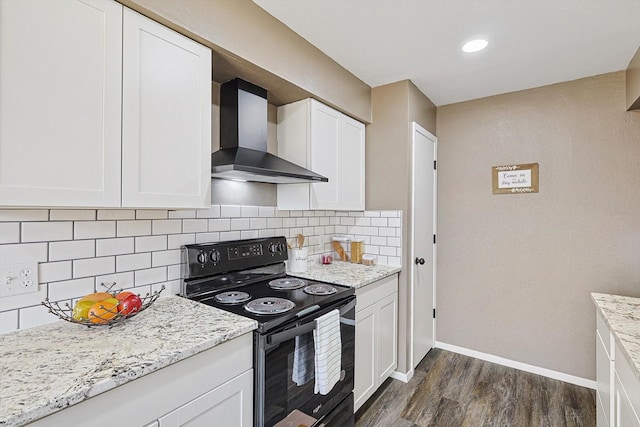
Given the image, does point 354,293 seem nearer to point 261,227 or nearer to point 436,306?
point 261,227

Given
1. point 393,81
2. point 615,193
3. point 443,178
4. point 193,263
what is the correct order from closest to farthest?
point 193,263 < point 615,193 < point 393,81 < point 443,178

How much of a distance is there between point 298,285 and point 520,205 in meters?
2.06

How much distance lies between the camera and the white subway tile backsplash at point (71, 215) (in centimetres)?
128

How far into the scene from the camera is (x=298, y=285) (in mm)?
1958

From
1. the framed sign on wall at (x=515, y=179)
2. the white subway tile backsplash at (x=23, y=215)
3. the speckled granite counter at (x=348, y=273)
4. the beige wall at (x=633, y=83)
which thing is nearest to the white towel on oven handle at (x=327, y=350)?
the speckled granite counter at (x=348, y=273)

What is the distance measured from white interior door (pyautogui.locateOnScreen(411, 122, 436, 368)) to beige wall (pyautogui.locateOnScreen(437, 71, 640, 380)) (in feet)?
0.49

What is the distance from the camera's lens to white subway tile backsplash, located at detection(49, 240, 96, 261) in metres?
1.27

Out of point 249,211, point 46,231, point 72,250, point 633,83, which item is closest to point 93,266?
point 72,250

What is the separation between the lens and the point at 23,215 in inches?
47.2

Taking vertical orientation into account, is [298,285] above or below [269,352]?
above

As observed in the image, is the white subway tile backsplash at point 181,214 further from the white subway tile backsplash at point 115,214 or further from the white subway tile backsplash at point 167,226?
the white subway tile backsplash at point 115,214

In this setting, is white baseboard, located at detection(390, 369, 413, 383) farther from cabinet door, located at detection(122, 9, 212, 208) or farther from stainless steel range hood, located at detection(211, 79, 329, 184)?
cabinet door, located at detection(122, 9, 212, 208)

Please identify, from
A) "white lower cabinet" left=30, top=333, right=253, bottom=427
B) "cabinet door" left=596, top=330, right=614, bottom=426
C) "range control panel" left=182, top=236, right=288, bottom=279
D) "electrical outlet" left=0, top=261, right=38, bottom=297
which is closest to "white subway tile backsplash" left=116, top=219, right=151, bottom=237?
"range control panel" left=182, top=236, right=288, bottom=279

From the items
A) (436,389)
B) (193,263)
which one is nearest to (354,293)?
(193,263)
